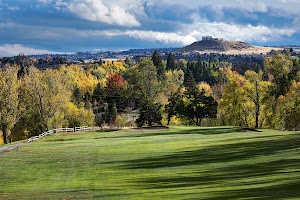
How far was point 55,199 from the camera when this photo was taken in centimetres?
2288

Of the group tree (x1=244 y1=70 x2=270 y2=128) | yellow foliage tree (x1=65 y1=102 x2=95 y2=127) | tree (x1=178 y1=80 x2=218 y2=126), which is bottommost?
yellow foliage tree (x1=65 y1=102 x2=95 y2=127)

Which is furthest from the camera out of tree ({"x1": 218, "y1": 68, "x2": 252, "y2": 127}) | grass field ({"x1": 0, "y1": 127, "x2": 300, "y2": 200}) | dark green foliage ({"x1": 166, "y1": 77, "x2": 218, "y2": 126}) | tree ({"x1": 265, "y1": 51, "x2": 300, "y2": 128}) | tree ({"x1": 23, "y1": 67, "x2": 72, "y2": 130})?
dark green foliage ({"x1": 166, "y1": 77, "x2": 218, "y2": 126})

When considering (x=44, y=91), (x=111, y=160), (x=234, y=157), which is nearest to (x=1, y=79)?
(x=44, y=91)

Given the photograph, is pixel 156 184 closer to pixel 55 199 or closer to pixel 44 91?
pixel 55 199

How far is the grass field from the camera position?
22.8m

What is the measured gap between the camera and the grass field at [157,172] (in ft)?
74.9

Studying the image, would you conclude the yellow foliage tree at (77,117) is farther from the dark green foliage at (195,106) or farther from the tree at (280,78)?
the tree at (280,78)

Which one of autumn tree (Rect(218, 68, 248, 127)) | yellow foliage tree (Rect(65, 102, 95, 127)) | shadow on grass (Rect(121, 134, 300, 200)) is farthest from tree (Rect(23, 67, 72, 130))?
shadow on grass (Rect(121, 134, 300, 200))

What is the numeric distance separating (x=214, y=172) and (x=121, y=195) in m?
8.02

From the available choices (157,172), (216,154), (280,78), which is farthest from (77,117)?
(157,172)

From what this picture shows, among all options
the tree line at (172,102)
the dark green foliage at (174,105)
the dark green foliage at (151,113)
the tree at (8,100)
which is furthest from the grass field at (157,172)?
the dark green foliage at (174,105)

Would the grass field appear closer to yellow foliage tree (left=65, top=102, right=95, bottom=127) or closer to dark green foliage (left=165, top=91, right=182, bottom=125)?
dark green foliage (left=165, top=91, right=182, bottom=125)

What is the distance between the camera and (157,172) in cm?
3055

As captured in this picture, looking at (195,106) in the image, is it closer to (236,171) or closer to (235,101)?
(235,101)
